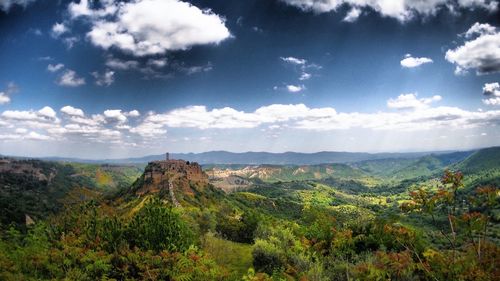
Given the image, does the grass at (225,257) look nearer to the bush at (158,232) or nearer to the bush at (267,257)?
the bush at (267,257)

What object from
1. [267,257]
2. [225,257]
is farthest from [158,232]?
[267,257]

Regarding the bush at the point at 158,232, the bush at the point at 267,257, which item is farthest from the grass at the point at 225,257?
the bush at the point at 158,232

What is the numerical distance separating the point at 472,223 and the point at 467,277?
2.92 meters

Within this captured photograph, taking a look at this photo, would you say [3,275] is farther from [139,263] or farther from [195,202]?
[195,202]

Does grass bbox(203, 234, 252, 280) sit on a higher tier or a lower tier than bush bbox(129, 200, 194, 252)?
lower

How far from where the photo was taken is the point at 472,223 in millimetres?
16688

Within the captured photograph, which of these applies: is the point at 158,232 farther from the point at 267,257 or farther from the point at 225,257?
the point at 267,257

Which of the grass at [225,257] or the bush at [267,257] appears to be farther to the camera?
the grass at [225,257]

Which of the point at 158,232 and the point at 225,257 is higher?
the point at 158,232

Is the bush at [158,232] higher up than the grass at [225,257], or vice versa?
the bush at [158,232]

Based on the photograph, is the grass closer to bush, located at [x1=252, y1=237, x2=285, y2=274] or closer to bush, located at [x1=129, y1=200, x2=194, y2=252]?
bush, located at [x1=252, y1=237, x2=285, y2=274]

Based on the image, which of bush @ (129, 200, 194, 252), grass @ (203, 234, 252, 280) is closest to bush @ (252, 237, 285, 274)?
grass @ (203, 234, 252, 280)

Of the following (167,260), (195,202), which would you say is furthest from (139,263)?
(195,202)

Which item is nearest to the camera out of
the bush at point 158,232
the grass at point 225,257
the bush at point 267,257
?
the bush at point 158,232
